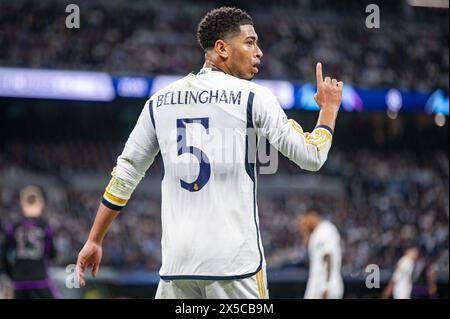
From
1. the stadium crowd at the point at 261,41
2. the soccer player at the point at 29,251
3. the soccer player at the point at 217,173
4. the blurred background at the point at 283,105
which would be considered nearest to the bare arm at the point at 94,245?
the soccer player at the point at 217,173

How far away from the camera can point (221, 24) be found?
383cm

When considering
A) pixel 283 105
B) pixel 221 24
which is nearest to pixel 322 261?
pixel 221 24

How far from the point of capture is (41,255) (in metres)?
8.77

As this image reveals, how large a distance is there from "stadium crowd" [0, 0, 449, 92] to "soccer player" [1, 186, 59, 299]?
476 inches

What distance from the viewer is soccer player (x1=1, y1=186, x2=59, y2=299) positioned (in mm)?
8672

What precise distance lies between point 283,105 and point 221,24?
18307mm

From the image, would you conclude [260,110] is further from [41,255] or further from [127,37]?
[127,37]

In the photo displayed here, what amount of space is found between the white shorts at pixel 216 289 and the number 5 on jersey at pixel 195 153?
0.42m

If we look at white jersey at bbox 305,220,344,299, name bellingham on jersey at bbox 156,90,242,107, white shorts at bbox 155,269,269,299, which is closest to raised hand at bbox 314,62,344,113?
name bellingham on jersey at bbox 156,90,242,107

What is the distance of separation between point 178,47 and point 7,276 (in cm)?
1500

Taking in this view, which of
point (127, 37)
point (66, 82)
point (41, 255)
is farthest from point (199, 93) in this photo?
point (127, 37)

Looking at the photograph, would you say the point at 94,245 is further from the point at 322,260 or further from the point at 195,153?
the point at 322,260

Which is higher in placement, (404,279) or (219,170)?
(219,170)

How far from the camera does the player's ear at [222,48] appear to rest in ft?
12.5
